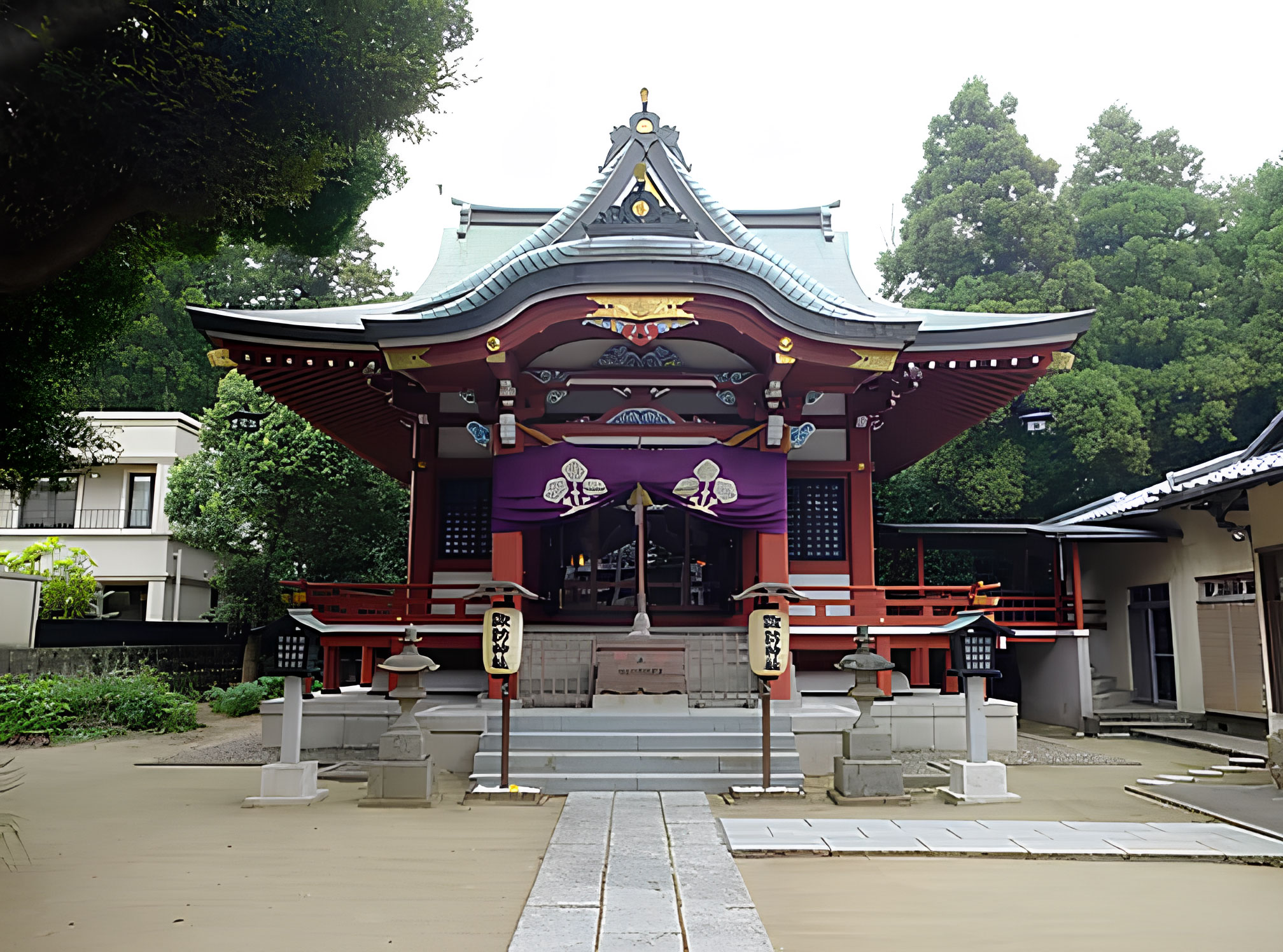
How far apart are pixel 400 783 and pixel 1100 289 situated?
20.6 meters

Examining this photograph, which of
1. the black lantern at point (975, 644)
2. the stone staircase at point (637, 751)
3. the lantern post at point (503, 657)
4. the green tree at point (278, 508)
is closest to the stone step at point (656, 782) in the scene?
the stone staircase at point (637, 751)

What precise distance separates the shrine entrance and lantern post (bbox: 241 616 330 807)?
15.6 ft

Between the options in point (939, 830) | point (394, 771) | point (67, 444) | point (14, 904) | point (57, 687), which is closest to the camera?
point (14, 904)

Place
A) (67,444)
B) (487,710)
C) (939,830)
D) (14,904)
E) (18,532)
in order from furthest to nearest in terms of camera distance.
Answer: (18,532)
(487,710)
(67,444)
(939,830)
(14,904)

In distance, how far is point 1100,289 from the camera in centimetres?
2227

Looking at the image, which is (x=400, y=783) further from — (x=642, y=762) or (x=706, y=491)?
(x=706, y=491)

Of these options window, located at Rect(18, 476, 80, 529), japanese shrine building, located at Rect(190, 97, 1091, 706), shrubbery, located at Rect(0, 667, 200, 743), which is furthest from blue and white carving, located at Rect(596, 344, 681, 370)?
window, located at Rect(18, 476, 80, 529)

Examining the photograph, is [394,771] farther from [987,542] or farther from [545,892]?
[987,542]

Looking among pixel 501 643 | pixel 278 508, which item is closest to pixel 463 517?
pixel 501 643

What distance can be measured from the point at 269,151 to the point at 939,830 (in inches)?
252

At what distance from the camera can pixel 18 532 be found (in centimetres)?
2564

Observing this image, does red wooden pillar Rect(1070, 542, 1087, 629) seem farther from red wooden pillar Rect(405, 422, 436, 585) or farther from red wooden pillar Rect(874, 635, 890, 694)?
red wooden pillar Rect(405, 422, 436, 585)

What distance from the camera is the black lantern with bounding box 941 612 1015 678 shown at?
8758mm

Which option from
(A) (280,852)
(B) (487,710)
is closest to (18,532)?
(B) (487,710)
